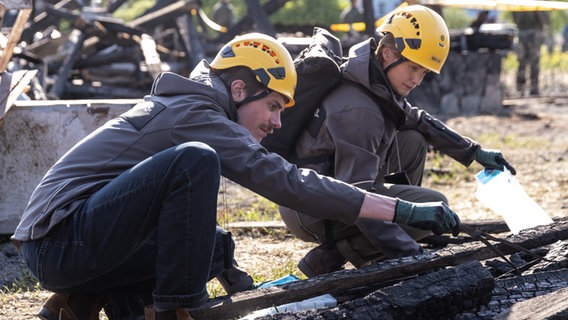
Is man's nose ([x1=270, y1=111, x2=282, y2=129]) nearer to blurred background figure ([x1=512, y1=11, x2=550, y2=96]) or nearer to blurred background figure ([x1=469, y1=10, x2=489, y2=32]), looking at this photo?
blurred background figure ([x1=469, y1=10, x2=489, y2=32])

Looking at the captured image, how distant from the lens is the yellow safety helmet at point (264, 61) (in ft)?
14.0

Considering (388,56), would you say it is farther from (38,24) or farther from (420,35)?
(38,24)

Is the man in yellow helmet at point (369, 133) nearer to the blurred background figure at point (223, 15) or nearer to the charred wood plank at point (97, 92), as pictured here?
the charred wood plank at point (97, 92)

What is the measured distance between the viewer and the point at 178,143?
4.12 m

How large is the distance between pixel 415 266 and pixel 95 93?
862cm

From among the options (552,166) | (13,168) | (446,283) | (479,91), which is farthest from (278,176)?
(479,91)

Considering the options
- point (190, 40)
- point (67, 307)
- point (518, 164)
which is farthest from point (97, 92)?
point (67, 307)

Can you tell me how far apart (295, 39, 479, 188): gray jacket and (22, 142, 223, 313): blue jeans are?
1312 mm

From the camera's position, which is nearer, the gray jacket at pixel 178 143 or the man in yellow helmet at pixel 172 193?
the man in yellow helmet at pixel 172 193

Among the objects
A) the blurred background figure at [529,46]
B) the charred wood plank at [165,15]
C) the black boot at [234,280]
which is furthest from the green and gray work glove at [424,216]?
the blurred background figure at [529,46]

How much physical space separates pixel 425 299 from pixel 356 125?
1383mm

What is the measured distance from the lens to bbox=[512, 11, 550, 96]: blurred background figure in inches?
716

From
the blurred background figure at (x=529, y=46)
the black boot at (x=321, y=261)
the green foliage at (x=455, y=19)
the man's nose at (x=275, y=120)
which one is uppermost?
the man's nose at (x=275, y=120)

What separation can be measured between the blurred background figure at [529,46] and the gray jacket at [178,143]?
574 inches
